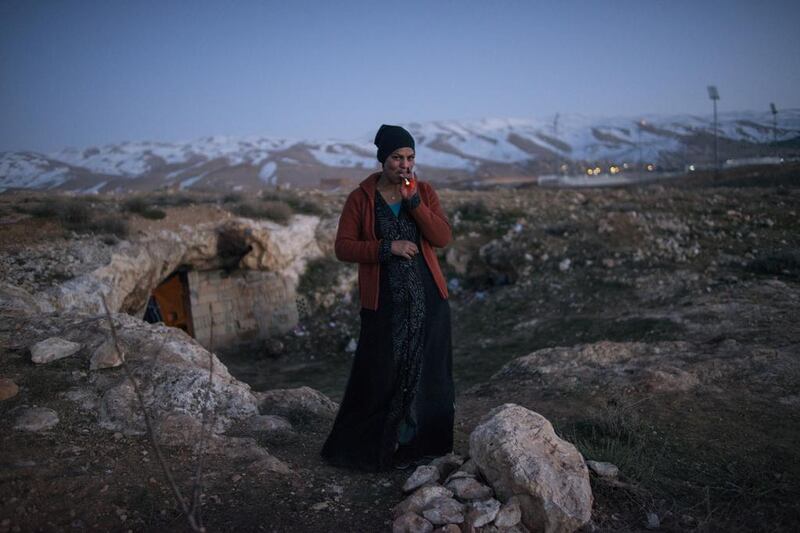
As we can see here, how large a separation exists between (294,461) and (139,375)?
1.12 metres

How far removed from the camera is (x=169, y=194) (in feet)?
35.4

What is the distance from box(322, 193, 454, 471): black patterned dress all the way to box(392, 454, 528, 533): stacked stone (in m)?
0.33

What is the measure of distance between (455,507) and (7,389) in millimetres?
2303

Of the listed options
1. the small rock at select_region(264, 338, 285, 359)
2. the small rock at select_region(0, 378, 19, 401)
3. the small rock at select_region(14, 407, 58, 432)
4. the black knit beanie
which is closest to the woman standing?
the black knit beanie

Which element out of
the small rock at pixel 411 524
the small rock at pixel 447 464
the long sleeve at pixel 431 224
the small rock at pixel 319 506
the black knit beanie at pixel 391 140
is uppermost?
the black knit beanie at pixel 391 140

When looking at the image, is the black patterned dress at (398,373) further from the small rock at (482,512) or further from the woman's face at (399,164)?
the small rock at (482,512)

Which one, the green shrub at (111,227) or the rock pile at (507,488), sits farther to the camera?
the green shrub at (111,227)

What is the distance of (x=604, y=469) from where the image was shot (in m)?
2.16

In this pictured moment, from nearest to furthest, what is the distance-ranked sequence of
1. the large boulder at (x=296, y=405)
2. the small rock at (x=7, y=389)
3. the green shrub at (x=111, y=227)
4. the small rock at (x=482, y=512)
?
the small rock at (x=482, y=512) → the small rock at (x=7, y=389) → the large boulder at (x=296, y=405) → the green shrub at (x=111, y=227)

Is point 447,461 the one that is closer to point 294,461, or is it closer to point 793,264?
point 294,461

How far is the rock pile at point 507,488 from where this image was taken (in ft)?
6.03

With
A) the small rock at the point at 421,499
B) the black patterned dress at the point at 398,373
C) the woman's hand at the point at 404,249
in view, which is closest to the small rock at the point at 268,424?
the black patterned dress at the point at 398,373

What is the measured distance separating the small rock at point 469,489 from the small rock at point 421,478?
11cm

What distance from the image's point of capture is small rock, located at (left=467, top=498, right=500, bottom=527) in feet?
5.99
